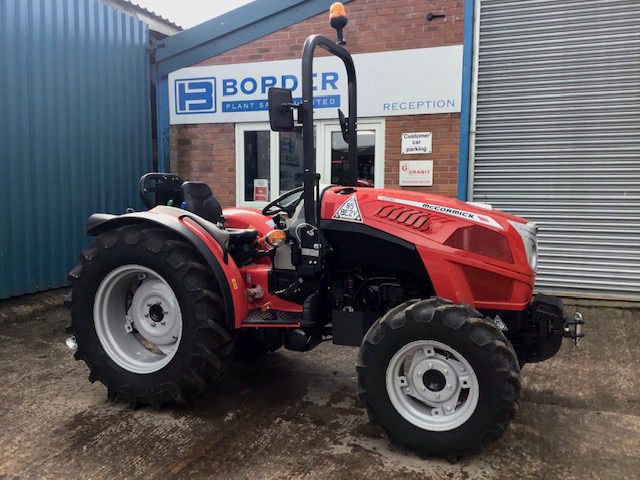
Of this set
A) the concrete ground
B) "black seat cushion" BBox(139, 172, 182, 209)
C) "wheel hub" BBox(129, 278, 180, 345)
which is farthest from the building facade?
"wheel hub" BBox(129, 278, 180, 345)

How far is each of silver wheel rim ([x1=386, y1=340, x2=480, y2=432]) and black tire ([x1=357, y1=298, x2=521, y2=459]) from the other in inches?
1.4

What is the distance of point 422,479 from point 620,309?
15.3ft

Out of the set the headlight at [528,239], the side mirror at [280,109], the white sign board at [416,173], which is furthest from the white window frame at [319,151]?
the side mirror at [280,109]

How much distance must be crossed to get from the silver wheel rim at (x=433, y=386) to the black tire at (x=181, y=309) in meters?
1.10

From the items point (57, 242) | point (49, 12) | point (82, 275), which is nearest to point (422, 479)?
point (82, 275)

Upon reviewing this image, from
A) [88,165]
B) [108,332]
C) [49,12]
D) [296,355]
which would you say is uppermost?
[49,12]

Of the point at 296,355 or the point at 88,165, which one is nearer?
the point at 296,355

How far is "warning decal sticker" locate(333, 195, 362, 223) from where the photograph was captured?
3178 mm

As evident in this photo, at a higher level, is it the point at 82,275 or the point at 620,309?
the point at 82,275

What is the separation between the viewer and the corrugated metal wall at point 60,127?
5.93 m

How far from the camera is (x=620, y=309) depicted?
622cm

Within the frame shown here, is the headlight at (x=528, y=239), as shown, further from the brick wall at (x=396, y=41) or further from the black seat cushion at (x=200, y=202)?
the brick wall at (x=396, y=41)

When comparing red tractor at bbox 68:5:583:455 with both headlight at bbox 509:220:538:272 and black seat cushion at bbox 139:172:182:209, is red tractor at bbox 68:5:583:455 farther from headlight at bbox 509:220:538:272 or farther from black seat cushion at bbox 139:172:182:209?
black seat cushion at bbox 139:172:182:209

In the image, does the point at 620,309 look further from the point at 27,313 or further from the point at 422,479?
the point at 27,313
